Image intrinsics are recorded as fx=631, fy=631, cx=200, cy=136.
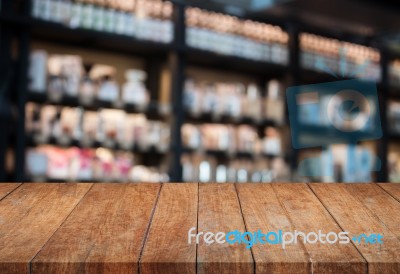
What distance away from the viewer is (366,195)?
4.80ft

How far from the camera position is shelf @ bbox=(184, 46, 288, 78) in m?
4.45

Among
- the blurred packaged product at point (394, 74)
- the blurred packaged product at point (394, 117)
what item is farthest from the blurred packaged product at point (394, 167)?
the blurred packaged product at point (394, 74)

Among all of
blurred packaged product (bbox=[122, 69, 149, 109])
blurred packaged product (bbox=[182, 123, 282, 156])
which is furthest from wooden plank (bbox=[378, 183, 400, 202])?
blurred packaged product (bbox=[182, 123, 282, 156])

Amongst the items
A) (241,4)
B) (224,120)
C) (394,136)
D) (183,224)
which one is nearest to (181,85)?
(224,120)

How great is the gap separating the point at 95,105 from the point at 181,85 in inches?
26.1

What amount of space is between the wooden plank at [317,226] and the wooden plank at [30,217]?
18.5 inches

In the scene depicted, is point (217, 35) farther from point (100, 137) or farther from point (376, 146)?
point (376, 146)

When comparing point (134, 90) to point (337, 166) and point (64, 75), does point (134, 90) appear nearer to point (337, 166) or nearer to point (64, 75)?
point (64, 75)

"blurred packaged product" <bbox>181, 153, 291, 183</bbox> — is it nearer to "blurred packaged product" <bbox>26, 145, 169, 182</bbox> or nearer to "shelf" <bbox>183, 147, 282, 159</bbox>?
"shelf" <bbox>183, 147, 282, 159</bbox>

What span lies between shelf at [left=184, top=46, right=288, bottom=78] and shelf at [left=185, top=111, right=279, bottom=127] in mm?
425

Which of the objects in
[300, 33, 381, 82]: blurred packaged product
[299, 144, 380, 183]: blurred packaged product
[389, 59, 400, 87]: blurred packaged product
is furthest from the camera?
[389, 59, 400, 87]: blurred packaged product

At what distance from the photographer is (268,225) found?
1.26 meters

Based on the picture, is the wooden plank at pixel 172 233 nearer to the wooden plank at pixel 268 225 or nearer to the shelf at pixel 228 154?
the wooden plank at pixel 268 225

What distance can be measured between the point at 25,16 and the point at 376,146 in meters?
3.44
